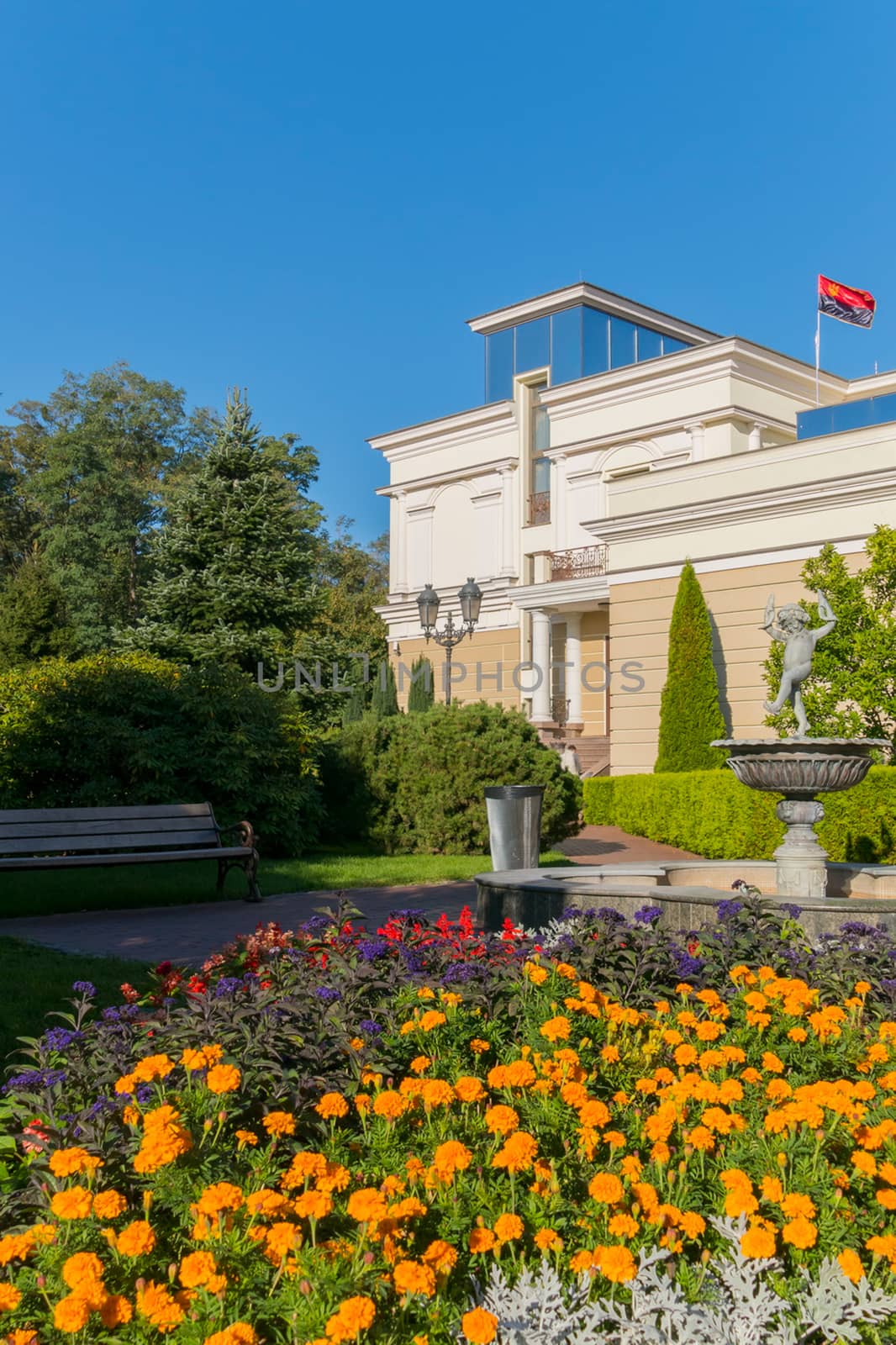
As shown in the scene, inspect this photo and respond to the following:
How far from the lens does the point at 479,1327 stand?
1.99m

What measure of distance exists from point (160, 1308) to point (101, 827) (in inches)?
323

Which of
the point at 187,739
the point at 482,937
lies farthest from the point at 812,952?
the point at 187,739

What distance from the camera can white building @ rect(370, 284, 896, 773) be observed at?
19562 millimetres

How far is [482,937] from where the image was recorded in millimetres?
5273

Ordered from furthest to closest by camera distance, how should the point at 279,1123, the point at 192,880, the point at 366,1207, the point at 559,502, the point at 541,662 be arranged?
the point at 559,502 → the point at 541,662 → the point at 192,880 → the point at 279,1123 → the point at 366,1207

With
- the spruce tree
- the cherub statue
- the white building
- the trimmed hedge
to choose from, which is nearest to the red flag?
the white building

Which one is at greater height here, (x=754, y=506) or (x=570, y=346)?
(x=570, y=346)

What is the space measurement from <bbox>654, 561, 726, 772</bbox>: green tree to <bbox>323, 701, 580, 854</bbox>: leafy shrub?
15.0 feet

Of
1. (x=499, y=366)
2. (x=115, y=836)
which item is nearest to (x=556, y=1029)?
(x=115, y=836)

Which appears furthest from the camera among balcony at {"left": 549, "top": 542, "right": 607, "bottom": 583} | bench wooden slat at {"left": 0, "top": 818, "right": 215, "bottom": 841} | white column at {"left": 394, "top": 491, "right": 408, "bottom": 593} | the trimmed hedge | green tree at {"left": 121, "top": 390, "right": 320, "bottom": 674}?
white column at {"left": 394, "top": 491, "right": 408, "bottom": 593}

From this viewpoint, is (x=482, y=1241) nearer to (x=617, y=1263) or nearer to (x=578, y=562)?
(x=617, y=1263)

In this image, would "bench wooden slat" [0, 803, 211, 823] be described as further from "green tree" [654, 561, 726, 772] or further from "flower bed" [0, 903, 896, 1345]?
"green tree" [654, 561, 726, 772]

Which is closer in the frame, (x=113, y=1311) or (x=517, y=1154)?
(x=113, y=1311)

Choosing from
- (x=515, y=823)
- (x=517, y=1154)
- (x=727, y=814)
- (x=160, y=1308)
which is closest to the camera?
(x=160, y=1308)
